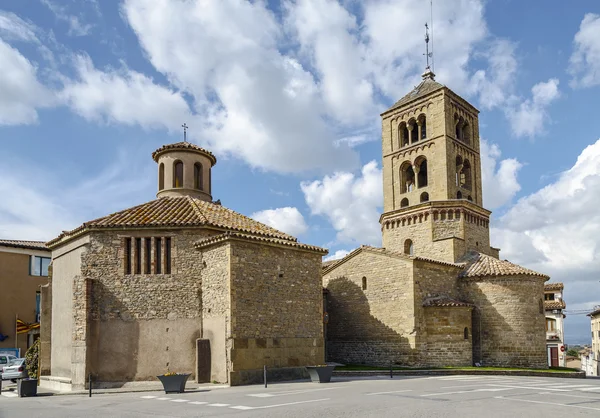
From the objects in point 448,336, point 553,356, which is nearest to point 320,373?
point 448,336

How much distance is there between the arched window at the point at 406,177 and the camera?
1391 inches

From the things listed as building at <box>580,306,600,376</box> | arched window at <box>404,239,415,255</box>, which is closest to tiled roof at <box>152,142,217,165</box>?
arched window at <box>404,239,415,255</box>

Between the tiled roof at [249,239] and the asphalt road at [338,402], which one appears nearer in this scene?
the asphalt road at [338,402]

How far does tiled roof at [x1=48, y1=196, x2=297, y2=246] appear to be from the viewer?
69.4 ft

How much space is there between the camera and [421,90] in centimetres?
3612

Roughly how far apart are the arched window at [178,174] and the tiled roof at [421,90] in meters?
16.9

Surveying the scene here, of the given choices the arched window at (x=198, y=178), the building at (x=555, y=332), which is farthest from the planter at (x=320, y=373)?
the building at (x=555, y=332)

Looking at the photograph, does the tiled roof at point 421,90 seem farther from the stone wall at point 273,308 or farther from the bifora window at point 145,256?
the bifora window at point 145,256

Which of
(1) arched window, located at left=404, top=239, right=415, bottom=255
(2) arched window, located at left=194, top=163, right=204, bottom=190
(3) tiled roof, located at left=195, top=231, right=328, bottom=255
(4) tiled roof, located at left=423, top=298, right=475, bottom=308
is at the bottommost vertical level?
(4) tiled roof, located at left=423, top=298, right=475, bottom=308

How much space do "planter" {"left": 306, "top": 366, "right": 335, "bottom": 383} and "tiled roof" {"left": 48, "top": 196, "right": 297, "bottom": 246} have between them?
5.97 m

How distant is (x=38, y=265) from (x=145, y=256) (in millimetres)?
17287

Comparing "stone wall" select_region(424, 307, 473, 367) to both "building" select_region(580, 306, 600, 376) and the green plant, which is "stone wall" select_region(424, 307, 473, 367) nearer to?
the green plant

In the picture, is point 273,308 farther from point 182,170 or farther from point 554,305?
point 554,305

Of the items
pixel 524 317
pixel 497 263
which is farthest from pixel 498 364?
pixel 497 263
